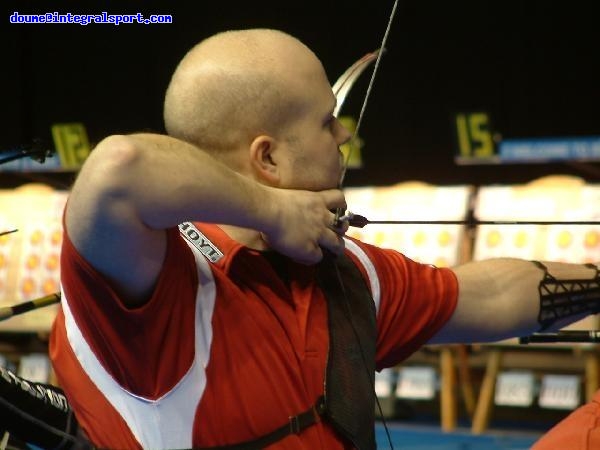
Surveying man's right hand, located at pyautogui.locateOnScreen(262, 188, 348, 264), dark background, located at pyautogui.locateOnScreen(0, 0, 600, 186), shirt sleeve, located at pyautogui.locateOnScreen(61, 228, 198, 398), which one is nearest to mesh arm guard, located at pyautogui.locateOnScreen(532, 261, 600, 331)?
man's right hand, located at pyautogui.locateOnScreen(262, 188, 348, 264)

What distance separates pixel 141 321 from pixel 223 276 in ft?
0.52

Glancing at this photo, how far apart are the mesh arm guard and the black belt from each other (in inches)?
16.7

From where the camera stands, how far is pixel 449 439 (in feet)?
16.0

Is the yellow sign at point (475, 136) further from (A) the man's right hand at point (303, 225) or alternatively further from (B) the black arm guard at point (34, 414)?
(A) the man's right hand at point (303, 225)

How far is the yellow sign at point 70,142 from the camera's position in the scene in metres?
6.45

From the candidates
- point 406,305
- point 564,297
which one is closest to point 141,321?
point 406,305

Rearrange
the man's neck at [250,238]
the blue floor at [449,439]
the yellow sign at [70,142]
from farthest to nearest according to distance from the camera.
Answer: the yellow sign at [70,142], the blue floor at [449,439], the man's neck at [250,238]

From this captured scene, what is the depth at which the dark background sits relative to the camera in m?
5.47

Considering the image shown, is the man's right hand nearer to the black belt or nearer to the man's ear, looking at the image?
the man's ear

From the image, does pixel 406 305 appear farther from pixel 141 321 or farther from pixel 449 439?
pixel 449 439

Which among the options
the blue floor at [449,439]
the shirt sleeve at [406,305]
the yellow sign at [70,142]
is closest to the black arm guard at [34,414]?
the shirt sleeve at [406,305]

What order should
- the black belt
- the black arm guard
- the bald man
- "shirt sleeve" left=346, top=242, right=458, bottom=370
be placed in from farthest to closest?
the black arm guard → "shirt sleeve" left=346, top=242, right=458, bottom=370 → the black belt → the bald man

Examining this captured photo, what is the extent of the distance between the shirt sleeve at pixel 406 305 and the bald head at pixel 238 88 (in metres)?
0.28

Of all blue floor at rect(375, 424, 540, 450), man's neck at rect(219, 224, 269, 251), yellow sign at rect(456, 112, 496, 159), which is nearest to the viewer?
man's neck at rect(219, 224, 269, 251)
